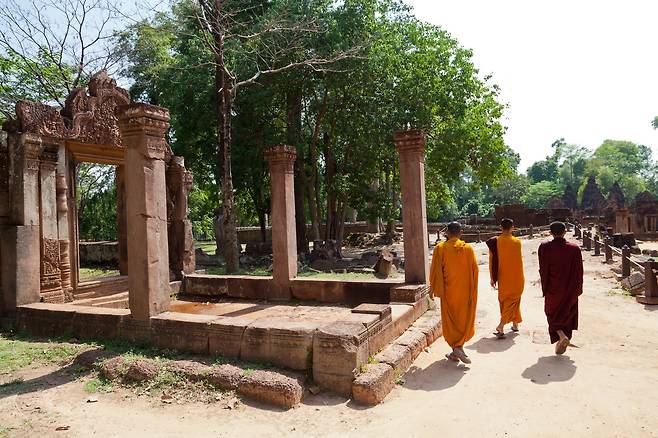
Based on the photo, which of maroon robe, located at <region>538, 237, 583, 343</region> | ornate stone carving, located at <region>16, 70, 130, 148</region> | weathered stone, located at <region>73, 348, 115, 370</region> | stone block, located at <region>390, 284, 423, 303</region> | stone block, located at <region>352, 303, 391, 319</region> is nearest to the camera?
weathered stone, located at <region>73, 348, 115, 370</region>

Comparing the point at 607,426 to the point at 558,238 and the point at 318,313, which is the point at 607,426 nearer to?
the point at 558,238

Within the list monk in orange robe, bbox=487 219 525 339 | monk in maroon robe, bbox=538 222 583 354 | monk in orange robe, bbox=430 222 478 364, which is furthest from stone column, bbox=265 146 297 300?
monk in maroon robe, bbox=538 222 583 354

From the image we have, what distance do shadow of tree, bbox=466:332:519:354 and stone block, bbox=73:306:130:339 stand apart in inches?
174

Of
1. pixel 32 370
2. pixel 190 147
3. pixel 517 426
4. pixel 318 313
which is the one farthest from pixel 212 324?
pixel 190 147

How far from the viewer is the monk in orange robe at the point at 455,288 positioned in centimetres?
512

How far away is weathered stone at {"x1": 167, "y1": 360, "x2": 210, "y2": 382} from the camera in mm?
4367

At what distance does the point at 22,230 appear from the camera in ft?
22.8

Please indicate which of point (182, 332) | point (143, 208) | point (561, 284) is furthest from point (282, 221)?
point (561, 284)

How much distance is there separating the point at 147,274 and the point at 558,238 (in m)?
4.99

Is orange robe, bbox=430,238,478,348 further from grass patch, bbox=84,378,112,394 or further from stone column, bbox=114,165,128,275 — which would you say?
stone column, bbox=114,165,128,275

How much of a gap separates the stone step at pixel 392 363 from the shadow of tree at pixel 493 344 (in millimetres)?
570

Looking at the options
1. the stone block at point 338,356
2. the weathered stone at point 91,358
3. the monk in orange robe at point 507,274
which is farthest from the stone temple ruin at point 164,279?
the monk in orange robe at point 507,274

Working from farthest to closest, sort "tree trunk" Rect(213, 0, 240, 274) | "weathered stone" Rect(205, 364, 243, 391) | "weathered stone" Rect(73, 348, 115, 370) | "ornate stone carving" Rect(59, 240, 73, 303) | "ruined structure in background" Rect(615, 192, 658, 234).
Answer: "ruined structure in background" Rect(615, 192, 658, 234) → "tree trunk" Rect(213, 0, 240, 274) → "ornate stone carving" Rect(59, 240, 73, 303) → "weathered stone" Rect(73, 348, 115, 370) → "weathered stone" Rect(205, 364, 243, 391)

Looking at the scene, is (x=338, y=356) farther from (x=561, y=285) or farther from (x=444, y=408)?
(x=561, y=285)
